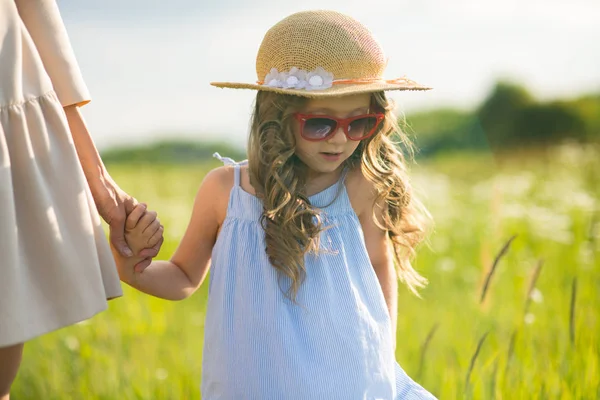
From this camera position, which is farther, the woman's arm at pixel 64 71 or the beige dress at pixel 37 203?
the woman's arm at pixel 64 71

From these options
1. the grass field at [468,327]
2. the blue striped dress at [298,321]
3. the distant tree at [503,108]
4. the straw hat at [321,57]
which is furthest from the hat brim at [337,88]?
the distant tree at [503,108]

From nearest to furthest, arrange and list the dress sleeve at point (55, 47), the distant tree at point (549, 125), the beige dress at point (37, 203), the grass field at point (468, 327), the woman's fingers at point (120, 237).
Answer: the beige dress at point (37, 203) < the dress sleeve at point (55, 47) < the woman's fingers at point (120, 237) < the grass field at point (468, 327) < the distant tree at point (549, 125)

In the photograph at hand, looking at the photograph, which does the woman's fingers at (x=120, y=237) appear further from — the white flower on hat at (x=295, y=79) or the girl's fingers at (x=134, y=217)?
the white flower on hat at (x=295, y=79)

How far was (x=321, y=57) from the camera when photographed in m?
2.21

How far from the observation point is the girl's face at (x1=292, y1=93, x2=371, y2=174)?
2225 mm

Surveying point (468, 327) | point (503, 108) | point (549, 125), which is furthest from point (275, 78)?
point (503, 108)

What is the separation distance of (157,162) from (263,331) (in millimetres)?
11939

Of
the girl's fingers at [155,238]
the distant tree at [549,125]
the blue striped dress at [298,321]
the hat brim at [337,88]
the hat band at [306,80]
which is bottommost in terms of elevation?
the distant tree at [549,125]

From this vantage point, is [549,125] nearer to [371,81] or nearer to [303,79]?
[371,81]

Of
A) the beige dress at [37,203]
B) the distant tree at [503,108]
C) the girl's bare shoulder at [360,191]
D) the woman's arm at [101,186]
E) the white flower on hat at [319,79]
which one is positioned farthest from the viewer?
the distant tree at [503,108]

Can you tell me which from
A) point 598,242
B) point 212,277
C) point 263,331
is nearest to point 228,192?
point 212,277

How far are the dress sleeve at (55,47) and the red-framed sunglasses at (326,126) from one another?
598mm

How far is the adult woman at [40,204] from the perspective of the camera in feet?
5.60

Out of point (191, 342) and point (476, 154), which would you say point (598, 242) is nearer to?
point (191, 342)
